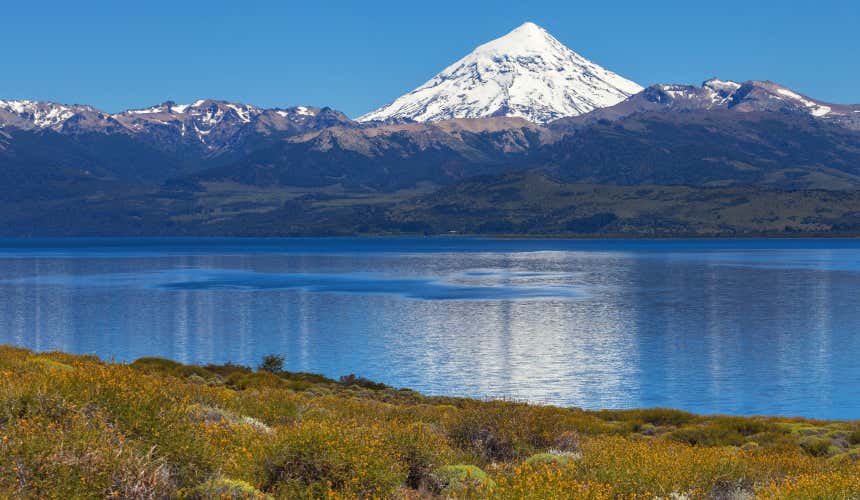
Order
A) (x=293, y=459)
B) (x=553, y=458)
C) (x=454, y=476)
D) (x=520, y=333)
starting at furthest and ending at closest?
1. (x=520, y=333)
2. (x=553, y=458)
3. (x=454, y=476)
4. (x=293, y=459)

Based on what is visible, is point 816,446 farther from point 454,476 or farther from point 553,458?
point 454,476

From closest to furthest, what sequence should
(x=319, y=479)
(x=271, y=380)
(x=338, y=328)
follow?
1. (x=319, y=479)
2. (x=271, y=380)
3. (x=338, y=328)

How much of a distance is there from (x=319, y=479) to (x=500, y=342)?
80.2 m

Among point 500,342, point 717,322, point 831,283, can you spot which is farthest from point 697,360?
point 831,283

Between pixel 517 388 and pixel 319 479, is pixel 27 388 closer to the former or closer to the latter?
pixel 319 479

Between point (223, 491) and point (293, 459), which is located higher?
point (293, 459)

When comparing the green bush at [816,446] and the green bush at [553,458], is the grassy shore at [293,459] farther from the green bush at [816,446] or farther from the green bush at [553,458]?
the green bush at [816,446]

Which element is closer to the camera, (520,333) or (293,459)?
(293,459)

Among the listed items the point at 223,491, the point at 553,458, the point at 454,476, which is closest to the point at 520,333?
the point at 553,458

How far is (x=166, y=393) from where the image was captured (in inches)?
783

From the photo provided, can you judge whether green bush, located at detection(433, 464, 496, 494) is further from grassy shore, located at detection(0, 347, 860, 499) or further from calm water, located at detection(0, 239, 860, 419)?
calm water, located at detection(0, 239, 860, 419)

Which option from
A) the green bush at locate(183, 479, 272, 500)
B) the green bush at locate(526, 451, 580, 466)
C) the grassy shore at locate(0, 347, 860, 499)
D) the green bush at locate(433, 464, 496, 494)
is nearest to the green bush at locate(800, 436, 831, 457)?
the grassy shore at locate(0, 347, 860, 499)

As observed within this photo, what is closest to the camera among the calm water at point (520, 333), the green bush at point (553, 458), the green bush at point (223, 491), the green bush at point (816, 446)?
the green bush at point (223, 491)

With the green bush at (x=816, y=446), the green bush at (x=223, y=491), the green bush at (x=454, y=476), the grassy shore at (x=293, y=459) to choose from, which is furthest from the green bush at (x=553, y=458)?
the green bush at (x=816, y=446)
